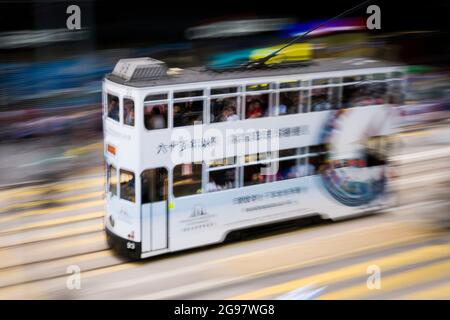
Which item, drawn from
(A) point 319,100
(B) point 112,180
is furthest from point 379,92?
(B) point 112,180

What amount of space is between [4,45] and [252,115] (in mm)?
1474

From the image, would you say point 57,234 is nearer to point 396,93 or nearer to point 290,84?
point 290,84

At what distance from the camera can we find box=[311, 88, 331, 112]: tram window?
409 centimetres

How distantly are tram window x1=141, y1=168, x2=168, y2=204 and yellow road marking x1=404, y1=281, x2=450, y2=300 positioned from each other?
165 cm

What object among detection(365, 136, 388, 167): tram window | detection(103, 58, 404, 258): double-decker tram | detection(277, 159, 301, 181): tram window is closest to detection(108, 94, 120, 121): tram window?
detection(103, 58, 404, 258): double-decker tram

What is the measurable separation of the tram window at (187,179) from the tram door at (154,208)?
0.22ft

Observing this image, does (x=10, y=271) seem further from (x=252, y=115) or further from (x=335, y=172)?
(x=335, y=172)

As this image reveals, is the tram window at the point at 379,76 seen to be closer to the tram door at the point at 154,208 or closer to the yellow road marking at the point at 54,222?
the tram door at the point at 154,208

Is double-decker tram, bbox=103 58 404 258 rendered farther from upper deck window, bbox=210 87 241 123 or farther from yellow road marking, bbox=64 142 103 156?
yellow road marking, bbox=64 142 103 156

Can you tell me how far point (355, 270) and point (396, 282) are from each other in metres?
0.26

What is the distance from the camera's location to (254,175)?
3.99m
